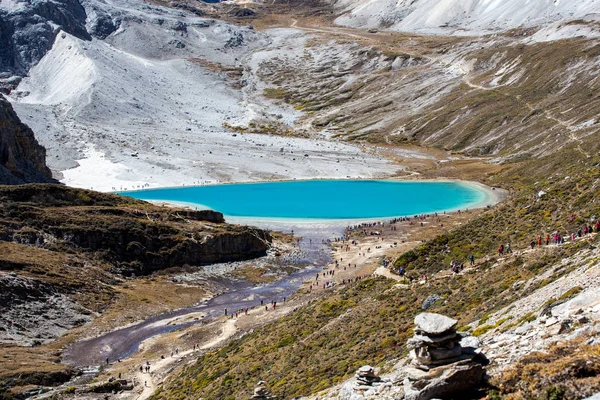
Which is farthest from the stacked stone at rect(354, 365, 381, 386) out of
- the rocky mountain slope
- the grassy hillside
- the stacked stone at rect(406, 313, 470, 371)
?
the rocky mountain slope

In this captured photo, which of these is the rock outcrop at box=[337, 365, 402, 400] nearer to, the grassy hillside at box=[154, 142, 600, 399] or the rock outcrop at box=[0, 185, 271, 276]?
the grassy hillside at box=[154, 142, 600, 399]

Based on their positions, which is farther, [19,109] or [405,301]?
[19,109]

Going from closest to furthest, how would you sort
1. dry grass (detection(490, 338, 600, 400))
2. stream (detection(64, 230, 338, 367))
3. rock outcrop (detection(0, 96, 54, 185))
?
dry grass (detection(490, 338, 600, 400))
stream (detection(64, 230, 338, 367))
rock outcrop (detection(0, 96, 54, 185))

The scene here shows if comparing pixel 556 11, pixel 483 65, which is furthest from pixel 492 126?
pixel 556 11

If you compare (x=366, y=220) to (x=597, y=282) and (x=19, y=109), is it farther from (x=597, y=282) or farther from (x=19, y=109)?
(x=19, y=109)

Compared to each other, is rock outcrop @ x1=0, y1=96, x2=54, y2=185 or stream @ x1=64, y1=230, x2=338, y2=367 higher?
rock outcrop @ x1=0, y1=96, x2=54, y2=185

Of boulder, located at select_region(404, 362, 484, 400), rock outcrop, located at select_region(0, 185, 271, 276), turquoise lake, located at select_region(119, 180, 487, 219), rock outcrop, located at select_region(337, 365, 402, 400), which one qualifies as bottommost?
rock outcrop, located at select_region(337, 365, 402, 400)

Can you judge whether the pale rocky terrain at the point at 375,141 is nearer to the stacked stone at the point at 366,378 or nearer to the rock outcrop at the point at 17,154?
the stacked stone at the point at 366,378
